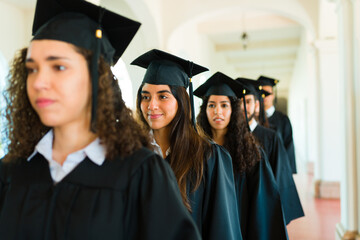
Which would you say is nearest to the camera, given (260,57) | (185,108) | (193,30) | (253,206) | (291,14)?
(185,108)

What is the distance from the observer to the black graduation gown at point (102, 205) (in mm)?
1336

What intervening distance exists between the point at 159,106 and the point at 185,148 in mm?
344

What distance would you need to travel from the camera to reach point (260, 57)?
16.9 m

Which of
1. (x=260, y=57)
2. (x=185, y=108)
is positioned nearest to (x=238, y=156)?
(x=185, y=108)

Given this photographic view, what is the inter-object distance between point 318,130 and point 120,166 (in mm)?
7757

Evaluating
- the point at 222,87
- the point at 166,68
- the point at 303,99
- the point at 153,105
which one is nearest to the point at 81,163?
the point at 153,105

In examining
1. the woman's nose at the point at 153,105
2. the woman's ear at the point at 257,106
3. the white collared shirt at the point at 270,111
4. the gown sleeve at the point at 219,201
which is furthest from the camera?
the white collared shirt at the point at 270,111

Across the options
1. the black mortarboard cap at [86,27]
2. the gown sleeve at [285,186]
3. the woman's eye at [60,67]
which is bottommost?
the gown sleeve at [285,186]

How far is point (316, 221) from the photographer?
20.7ft

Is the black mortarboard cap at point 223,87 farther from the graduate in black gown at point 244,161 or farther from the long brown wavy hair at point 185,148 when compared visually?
the long brown wavy hair at point 185,148

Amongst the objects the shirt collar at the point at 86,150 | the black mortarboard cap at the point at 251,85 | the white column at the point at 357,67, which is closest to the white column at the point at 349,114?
the white column at the point at 357,67

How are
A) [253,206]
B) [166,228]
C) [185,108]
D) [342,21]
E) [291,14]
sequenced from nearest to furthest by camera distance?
[166,228] → [185,108] → [253,206] → [342,21] → [291,14]

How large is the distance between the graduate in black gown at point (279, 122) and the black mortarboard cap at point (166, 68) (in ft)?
12.1

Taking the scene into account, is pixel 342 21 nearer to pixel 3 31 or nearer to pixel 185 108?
pixel 185 108
